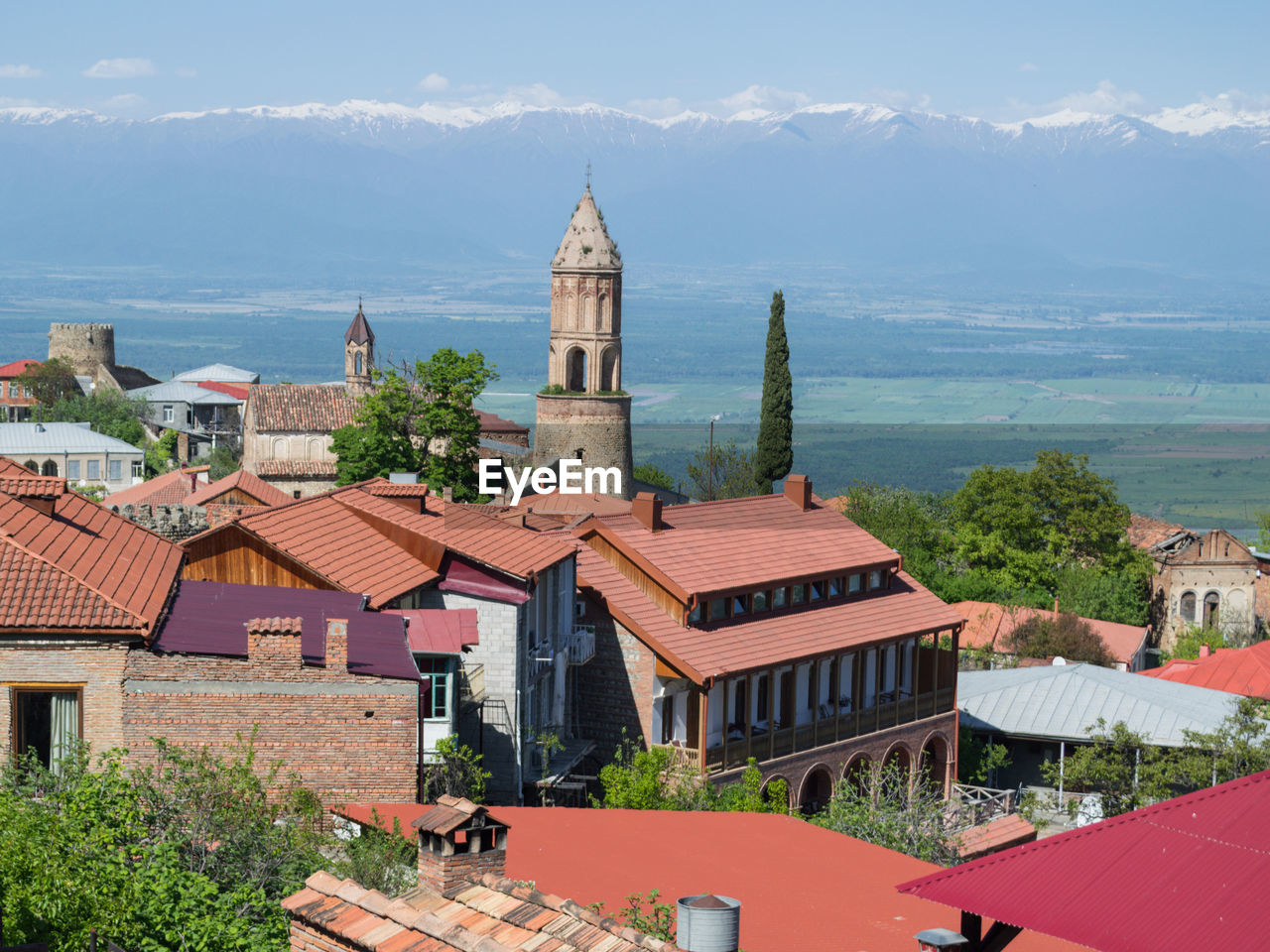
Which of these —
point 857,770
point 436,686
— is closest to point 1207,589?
point 857,770

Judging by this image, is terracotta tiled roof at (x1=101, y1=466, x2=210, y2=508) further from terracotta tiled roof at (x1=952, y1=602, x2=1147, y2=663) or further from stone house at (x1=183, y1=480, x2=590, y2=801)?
stone house at (x1=183, y1=480, x2=590, y2=801)

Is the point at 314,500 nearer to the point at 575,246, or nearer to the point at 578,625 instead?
the point at 578,625

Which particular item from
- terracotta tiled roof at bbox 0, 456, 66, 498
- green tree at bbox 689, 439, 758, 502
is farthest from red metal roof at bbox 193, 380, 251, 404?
terracotta tiled roof at bbox 0, 456, 66, 498

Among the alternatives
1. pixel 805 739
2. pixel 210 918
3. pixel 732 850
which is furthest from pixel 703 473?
pixel 210 918

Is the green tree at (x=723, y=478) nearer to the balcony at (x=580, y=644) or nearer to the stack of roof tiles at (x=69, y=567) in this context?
the balcony at (x=580, y=644)

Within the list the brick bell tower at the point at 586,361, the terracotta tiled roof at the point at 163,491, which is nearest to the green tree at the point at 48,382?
the terracotta tiled roof at the point at 163,491
